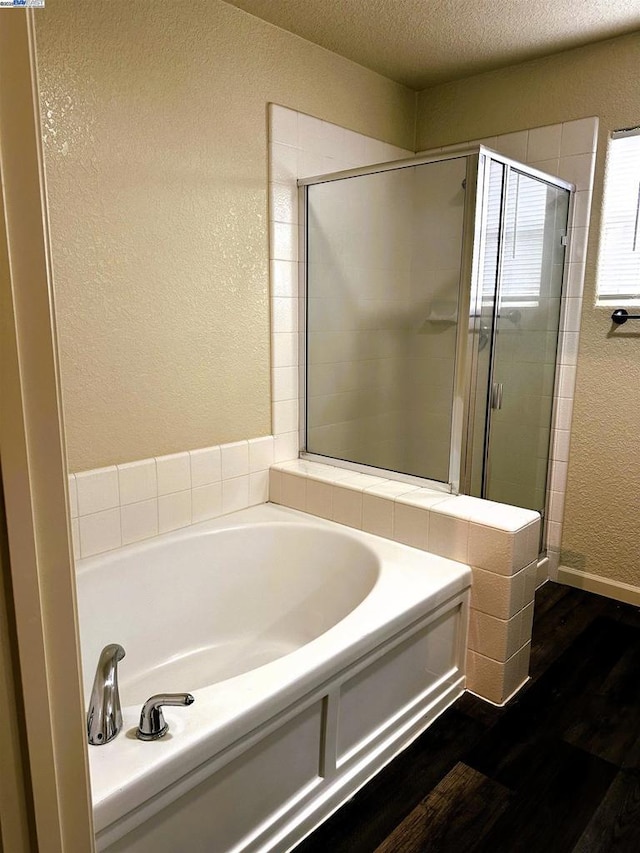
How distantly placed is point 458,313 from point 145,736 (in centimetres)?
173

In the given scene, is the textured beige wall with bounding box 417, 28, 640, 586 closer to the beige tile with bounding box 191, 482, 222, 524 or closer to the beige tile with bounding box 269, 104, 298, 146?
the beige tile with bounding box 269, 104, 298, 146

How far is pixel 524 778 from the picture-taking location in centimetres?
175

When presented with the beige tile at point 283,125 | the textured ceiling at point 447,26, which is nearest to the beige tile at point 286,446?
the beige tile at point 283,125

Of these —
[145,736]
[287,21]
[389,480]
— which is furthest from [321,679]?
[287,21]

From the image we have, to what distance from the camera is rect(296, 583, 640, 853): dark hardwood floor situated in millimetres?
1555

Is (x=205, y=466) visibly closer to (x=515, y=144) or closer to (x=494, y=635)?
(x=494, y=635)

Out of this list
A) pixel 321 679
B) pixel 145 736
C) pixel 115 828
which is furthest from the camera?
pixel 321 679

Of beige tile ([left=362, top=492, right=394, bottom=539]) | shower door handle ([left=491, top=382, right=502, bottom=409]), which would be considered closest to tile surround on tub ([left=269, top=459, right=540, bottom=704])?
beige tile ([left=362, top=492, right=394, bottom=539])

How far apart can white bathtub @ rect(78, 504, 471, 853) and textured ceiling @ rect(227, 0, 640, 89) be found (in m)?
1.95

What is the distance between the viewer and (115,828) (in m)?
1.12

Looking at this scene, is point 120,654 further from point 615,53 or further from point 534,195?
point 615,53

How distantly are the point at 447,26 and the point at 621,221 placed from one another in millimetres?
1074

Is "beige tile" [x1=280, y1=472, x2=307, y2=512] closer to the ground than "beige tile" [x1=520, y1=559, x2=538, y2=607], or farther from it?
farther from it

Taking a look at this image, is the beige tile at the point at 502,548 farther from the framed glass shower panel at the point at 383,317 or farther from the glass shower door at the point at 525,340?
the glass shower door at the point at 525,340
